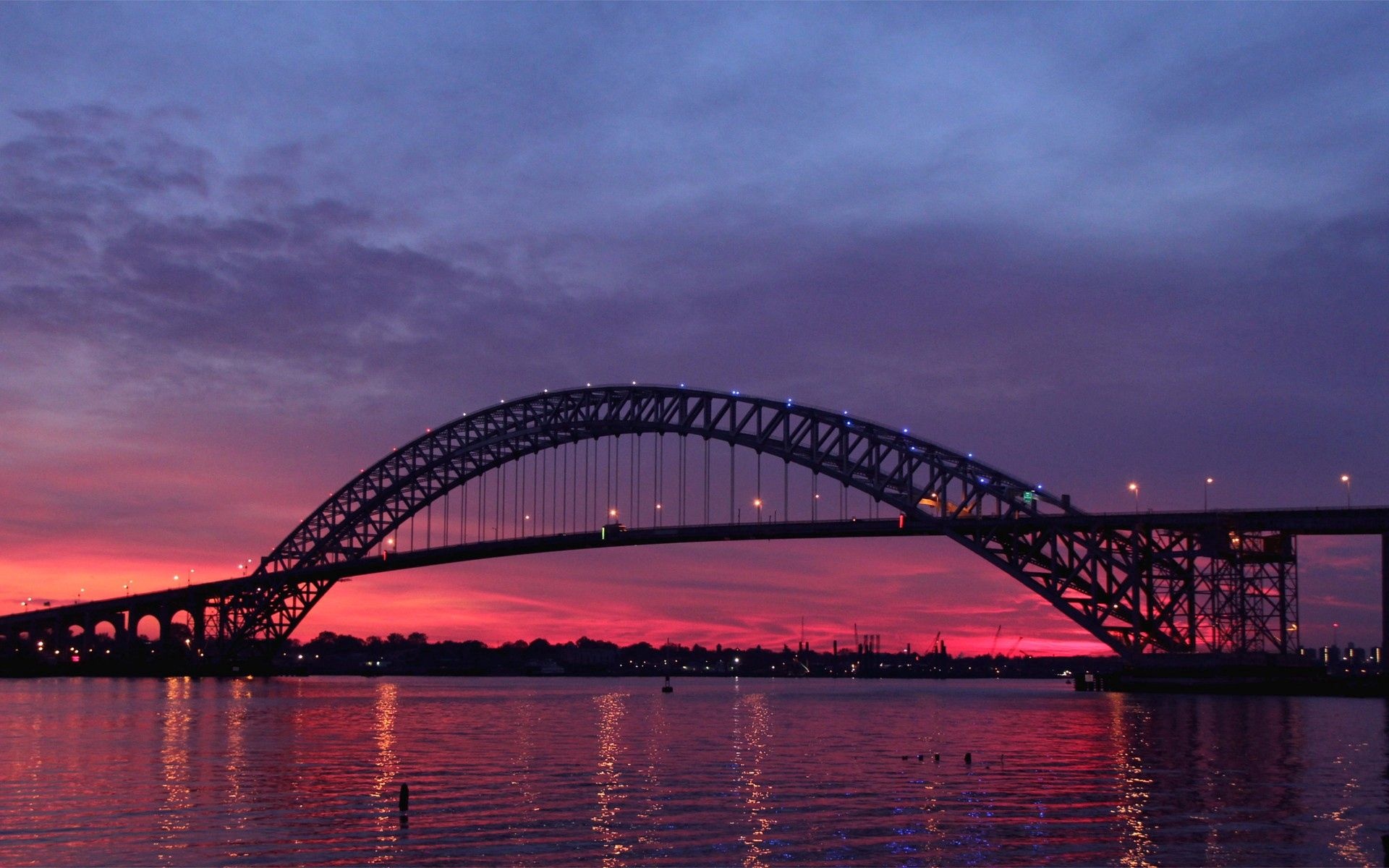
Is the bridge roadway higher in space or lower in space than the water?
higher

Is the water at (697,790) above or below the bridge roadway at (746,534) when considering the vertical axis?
below

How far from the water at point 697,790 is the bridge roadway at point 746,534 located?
13.0 m

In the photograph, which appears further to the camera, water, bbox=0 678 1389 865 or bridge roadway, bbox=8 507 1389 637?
bridge roadway, bbox=8 507 1389 637

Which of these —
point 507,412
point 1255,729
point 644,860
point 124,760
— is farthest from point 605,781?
point 507,412

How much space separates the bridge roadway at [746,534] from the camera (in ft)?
213

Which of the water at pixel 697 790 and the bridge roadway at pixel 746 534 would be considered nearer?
the water at pixel 697 790

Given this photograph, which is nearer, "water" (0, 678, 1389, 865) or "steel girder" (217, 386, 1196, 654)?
"water" (0, 678, 1389, 865)

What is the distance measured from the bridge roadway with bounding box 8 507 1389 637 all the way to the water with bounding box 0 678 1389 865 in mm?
12992

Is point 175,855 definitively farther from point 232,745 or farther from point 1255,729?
point 1255,729

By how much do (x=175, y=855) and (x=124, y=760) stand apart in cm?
1565

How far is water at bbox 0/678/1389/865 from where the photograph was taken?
70.8ft

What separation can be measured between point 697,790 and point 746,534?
5472cm

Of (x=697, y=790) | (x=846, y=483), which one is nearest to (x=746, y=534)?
(x=846, y=483)

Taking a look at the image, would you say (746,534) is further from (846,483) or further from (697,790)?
(697,790)
